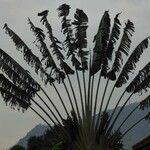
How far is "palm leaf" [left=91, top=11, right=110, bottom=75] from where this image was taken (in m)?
23.3

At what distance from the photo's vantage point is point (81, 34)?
24203 mm

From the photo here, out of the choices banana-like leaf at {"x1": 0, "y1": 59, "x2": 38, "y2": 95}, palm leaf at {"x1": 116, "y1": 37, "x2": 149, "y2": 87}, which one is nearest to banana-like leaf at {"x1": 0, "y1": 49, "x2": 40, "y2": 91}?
banana-like leaf at {"x1": 0, "y1": 59, "x2": 38, "y2": 95}

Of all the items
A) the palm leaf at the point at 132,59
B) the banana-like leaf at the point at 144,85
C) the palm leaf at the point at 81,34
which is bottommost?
the banana-like leaf at the point at 144,85

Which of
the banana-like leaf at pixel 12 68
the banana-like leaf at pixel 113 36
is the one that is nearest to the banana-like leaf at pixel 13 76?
the banana-like leaf at pixel 12 68

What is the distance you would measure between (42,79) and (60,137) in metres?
3.03

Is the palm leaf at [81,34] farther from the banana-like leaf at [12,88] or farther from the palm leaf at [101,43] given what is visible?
the banana-like leaf at [12,88]

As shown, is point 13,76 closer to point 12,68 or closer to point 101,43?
point 12,68

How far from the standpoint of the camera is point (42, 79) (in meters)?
24.0

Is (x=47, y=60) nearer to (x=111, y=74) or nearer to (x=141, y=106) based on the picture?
(x=111, y=74)

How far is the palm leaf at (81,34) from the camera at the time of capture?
2425 cm

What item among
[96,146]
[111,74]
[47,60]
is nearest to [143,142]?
[96,146]

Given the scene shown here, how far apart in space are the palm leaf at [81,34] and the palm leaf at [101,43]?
1.82 feet

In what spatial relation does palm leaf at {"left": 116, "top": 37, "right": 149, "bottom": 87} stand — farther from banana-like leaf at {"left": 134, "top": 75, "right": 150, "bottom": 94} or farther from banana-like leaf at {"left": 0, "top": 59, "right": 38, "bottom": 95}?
banana-like leaf at {"left": 0, "top": 59, "right": 38, "bottom": 95}

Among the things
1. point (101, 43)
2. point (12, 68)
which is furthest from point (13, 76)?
point (101, 43)
